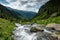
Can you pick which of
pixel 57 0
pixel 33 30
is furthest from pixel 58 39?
pixel 57 0

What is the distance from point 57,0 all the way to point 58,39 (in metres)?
120

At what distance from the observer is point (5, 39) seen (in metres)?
39.3

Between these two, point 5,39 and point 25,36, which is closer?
point 5,39

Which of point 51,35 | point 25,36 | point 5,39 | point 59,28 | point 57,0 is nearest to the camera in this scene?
point 5,39

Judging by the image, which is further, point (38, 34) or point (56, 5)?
point (56, 5)

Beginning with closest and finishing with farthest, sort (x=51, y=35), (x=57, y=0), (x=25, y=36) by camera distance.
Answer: (x=51, y=35), (x=25, y=36), (x=57, y=0)

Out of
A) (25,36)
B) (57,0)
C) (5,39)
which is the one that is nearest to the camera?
(5,39)

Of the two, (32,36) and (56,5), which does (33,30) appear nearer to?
(32,36)

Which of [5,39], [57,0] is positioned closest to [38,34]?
[5,39]

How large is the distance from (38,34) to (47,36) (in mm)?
2141

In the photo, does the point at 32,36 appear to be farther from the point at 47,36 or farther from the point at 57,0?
the point at 57,0

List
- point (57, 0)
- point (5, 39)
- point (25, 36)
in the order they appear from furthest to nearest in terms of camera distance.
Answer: point (57, 0)
point (25, 36)
point (5, 39)

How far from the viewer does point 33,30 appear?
46250 mm

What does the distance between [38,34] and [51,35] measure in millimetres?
2872
